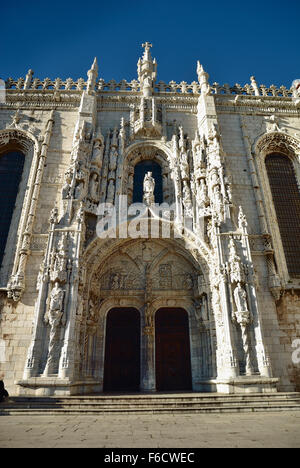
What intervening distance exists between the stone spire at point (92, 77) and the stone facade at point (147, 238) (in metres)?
0.18

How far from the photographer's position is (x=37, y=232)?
493 inches

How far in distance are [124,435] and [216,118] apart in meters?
14.5

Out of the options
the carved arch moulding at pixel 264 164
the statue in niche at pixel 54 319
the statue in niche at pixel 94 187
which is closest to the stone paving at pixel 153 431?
the statue in niche at pixel 54 319

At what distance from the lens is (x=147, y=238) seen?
13.0m

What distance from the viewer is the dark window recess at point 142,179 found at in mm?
14289

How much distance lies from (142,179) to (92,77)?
7.08 m

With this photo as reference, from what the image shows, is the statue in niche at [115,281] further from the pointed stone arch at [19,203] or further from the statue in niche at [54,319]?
the pointed stone arch at [19,203]

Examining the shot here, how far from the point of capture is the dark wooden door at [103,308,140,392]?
11.5 metres

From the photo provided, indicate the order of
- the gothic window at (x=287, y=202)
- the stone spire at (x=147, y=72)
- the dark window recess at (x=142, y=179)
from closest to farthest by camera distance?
1. the gothic window at (x=287, y=202)
2. the dark window recess at (x=142, y=179)
3. the stone spire at (x=147, y=72)

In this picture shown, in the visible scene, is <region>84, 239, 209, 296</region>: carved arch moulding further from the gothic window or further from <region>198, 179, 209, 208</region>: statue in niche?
the gothic window

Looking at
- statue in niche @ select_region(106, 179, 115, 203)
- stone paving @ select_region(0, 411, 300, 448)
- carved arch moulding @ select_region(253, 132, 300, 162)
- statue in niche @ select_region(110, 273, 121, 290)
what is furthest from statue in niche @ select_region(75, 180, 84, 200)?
carved arch moulding @ select_region(253, 132, 300, 162)

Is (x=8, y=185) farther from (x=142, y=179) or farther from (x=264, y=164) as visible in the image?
(x=264, y=164)

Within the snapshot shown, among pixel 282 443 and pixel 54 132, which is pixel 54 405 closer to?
pixel 282 443

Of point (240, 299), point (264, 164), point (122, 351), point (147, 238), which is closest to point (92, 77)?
point (147, 238)
